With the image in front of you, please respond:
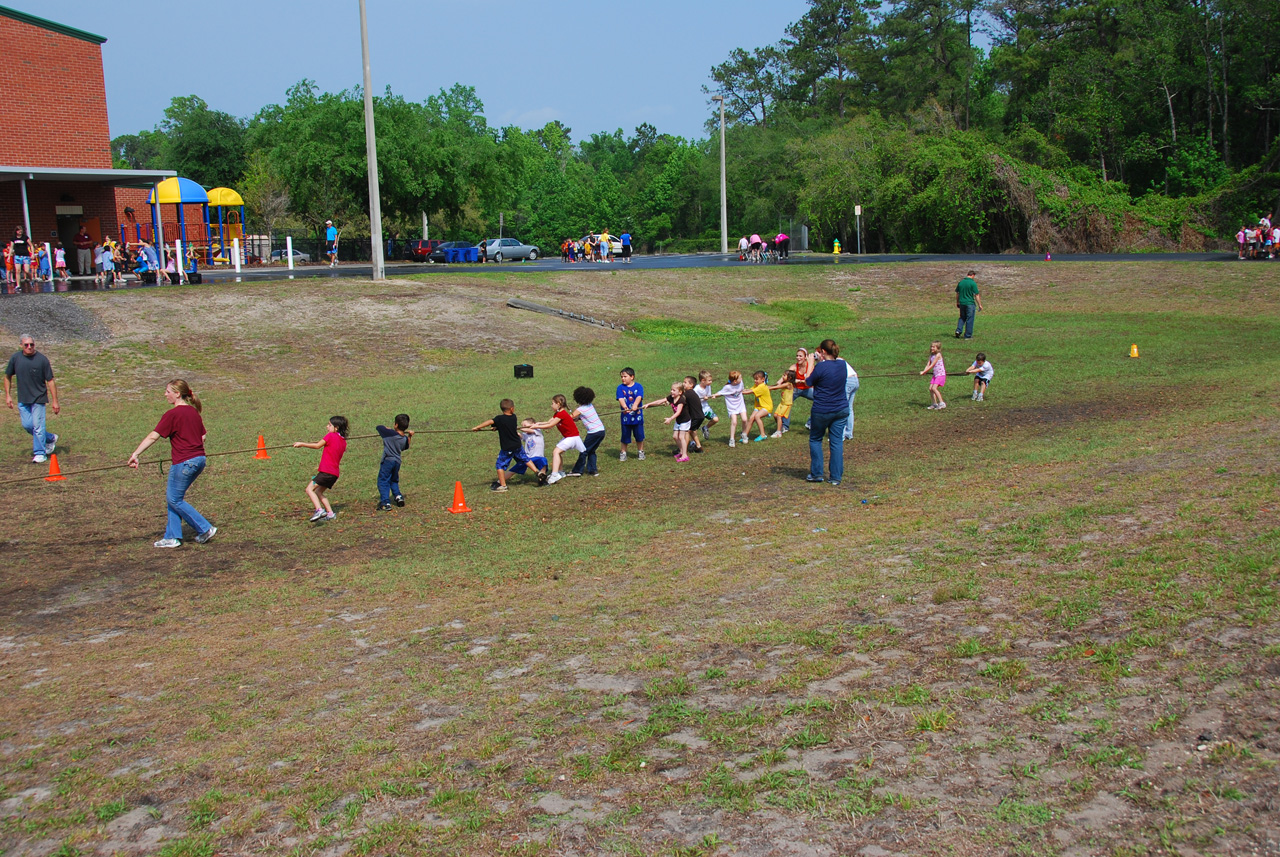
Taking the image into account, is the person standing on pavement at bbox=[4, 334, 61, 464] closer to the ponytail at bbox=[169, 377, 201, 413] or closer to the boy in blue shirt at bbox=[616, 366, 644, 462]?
the ponytail at bbox=[169, 377, 201, 413]

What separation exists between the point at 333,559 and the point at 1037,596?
6884mm

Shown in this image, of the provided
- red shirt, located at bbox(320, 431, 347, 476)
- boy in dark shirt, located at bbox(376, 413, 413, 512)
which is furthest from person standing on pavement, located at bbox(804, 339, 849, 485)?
red shirt, located at bbox(320, 431, 347, 476)

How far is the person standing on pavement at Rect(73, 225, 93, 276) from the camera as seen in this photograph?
36.0 metres

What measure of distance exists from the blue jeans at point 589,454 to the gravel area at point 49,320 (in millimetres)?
16403

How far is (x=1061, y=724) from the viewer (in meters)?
5.74

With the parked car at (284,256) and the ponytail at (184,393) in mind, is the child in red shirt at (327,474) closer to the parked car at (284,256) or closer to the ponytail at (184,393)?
the ponytail at (184,393)

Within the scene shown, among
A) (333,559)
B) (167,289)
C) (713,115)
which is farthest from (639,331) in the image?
(713,115)

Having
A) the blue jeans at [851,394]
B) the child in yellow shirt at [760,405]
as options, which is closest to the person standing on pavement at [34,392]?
the child in yellow shirt at [760,405]

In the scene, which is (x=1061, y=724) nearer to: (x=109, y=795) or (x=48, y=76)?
(x=109, y=795)

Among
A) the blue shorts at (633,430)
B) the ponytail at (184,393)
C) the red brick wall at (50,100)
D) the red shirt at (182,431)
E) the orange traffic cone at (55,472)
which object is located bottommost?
the orange traffic cone at (55,472)

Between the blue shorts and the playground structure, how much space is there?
29.9 meters

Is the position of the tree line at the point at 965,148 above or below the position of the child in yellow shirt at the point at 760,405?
above

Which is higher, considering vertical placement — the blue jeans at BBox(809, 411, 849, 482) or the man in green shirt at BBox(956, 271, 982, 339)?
the man in green shirt at BBox(956, 271, 982, 339)

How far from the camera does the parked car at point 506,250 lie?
55000 millimetres
